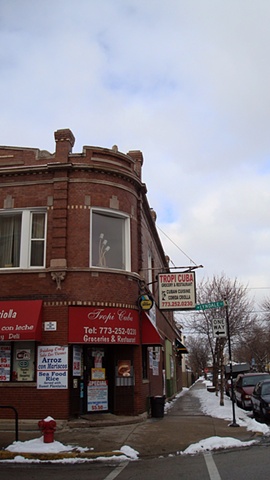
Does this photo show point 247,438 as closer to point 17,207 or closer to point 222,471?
point 222,471

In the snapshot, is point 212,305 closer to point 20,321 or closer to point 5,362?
point 20,321

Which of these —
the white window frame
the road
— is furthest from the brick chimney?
the road

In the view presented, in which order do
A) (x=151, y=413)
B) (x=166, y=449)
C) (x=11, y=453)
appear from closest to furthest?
(x=11, y=453), (x=166, y=449), (x=151, y=413)

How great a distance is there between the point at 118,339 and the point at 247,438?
4.77 metres

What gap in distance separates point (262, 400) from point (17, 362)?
25.5 feet

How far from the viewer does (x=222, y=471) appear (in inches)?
317

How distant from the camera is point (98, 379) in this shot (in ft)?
48.4

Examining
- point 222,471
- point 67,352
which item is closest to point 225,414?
point 67,352

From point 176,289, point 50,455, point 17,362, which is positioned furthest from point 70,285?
point 50,455

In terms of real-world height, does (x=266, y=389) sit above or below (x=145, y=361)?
below

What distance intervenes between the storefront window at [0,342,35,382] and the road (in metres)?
4.96

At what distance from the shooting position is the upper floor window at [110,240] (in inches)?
605

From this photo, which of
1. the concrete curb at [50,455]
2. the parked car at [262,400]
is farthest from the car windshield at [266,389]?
the concrete curb at [50,455]

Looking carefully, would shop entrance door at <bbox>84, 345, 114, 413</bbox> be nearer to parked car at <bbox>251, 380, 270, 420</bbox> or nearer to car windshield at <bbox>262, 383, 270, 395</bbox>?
parked car at <bbox>251, 380, 270, 420</bbox>
